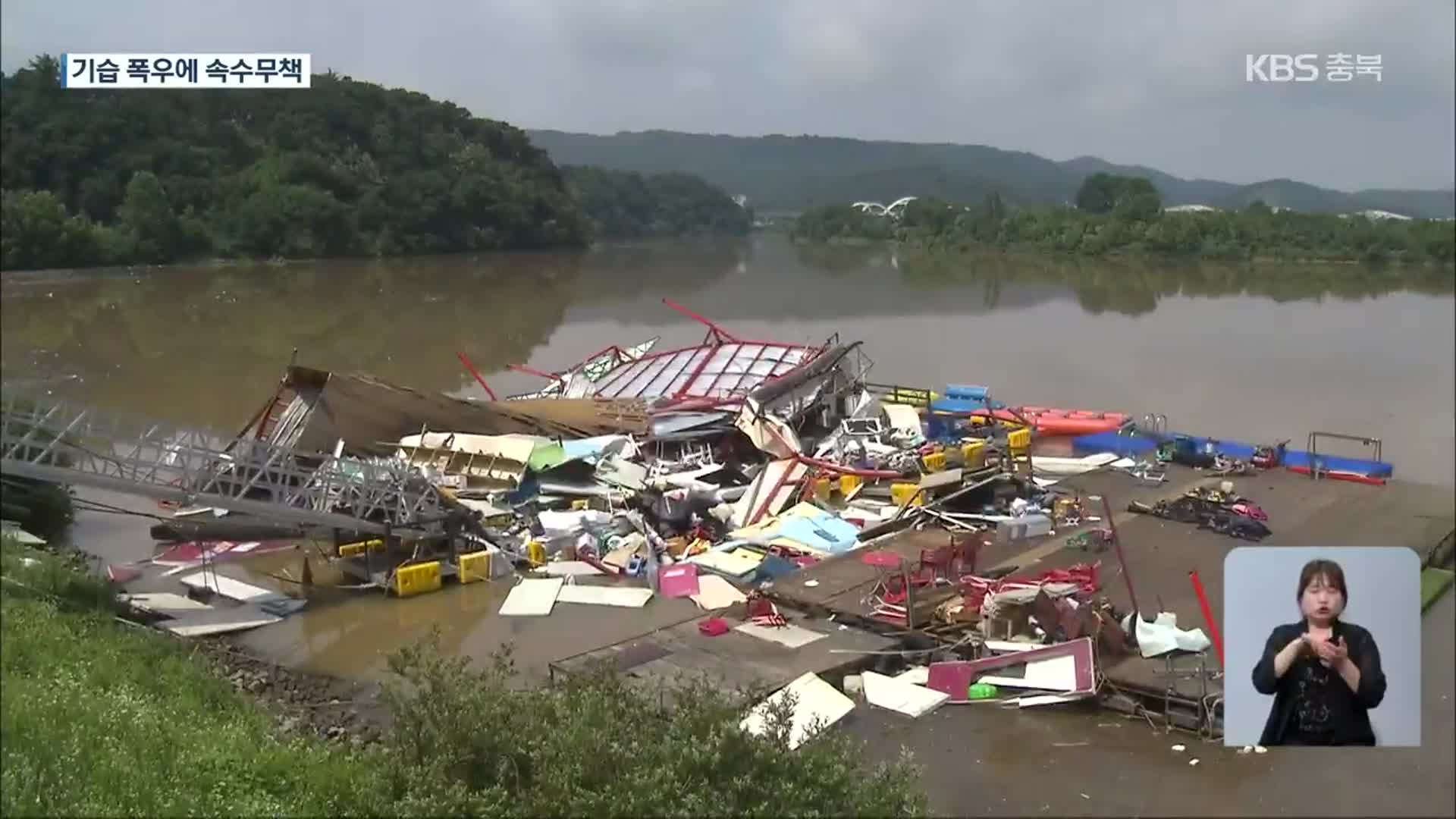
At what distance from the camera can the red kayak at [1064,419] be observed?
10961 mm

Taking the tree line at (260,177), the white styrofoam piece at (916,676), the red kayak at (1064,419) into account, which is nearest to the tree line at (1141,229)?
the white styrofoam piece at (916,676)

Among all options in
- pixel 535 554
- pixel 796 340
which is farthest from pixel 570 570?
pixel 796 340

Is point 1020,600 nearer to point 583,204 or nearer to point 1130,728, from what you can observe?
point 1130,728

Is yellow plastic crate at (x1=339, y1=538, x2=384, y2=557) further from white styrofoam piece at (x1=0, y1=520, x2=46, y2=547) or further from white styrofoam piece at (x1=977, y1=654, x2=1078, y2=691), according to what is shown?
white styrofoam piece at (x1=977, y1=654, x2=1078, y2=691)

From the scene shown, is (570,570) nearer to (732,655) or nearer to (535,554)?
(535,554)

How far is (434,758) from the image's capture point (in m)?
3.28

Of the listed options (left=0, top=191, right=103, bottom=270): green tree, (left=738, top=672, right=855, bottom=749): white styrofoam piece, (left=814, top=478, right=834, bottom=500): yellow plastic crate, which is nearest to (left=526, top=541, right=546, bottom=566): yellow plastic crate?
(left=814, top=478, right=834, bottom=500): yellow plastic crate

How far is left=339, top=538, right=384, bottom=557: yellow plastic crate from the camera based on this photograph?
24.3 feet

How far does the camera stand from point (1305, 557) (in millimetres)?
2150

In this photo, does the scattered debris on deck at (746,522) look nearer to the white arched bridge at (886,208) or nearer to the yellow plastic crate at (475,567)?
the yellow plastic crate at (475,567)

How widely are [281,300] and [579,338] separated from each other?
4694 millimetres

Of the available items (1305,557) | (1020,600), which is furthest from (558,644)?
(1305,557)

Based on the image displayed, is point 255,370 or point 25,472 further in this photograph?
point 255,370

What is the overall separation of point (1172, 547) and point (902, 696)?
→ 256cm
